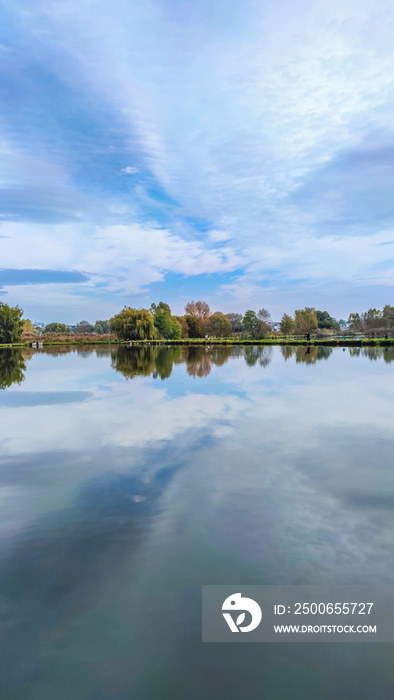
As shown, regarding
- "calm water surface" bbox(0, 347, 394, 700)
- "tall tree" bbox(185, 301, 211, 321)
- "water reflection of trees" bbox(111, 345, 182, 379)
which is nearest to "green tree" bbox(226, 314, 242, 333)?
"tall tree" bbox(185, 301, 211, 321)

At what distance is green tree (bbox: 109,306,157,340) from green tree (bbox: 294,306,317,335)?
57404 millimetres

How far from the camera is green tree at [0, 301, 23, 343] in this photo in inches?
3113

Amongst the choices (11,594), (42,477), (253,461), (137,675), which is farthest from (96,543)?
(253,461)

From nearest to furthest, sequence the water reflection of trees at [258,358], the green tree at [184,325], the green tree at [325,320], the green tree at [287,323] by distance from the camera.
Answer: the water reflection of trees at [258,358]
the green tree at [287,323]
the green tree at [184,325]
the green tree at [325,320]

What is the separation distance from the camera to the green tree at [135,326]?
74.3 meters

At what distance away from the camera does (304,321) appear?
120m

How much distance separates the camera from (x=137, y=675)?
322 cm

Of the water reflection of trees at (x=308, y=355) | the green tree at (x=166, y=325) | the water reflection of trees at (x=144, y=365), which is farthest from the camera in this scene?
the green tree at (x=166, y=325)

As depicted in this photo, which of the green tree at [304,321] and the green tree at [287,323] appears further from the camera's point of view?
the green tree at [304,321]

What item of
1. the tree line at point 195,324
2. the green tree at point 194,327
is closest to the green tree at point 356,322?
the tree line at point 195,324

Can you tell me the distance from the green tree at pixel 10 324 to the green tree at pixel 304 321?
249ft

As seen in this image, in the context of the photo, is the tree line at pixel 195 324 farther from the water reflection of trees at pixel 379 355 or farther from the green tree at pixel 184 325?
the water reflection of trees at pixel 379 355

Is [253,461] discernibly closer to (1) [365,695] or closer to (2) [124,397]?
(1) [365,695]

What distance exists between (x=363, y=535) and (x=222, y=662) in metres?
2.72
